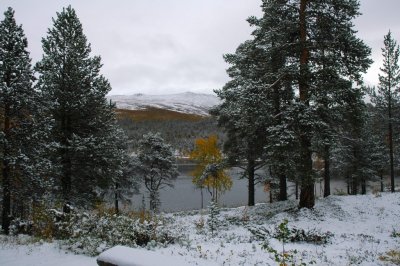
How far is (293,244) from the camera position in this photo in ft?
36.2

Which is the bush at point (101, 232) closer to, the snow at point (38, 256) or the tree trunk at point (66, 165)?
the snow at point (38, 256)

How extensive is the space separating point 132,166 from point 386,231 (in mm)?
25069

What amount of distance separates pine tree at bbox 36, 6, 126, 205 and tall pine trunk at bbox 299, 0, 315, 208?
32.0ft

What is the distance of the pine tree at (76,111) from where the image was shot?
1739 cm

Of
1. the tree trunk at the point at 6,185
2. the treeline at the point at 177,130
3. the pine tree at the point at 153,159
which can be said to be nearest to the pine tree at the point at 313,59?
the tree trunk at the point at 6,185

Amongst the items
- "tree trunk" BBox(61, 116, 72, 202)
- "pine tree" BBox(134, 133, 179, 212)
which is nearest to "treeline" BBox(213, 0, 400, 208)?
"tree trunk" BBox(61, 116, 72, 202)

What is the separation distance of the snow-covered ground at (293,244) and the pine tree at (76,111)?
6.01m

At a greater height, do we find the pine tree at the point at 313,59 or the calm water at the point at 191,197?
the pine tree at the point at 313,59

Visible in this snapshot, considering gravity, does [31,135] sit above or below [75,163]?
above

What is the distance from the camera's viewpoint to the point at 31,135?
15.9m

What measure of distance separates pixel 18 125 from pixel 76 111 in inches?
111

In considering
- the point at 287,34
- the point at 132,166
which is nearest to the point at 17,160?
the point at 287,34

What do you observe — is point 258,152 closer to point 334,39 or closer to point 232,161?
point 232,161

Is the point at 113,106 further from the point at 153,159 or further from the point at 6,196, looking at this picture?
the point at 153,159
